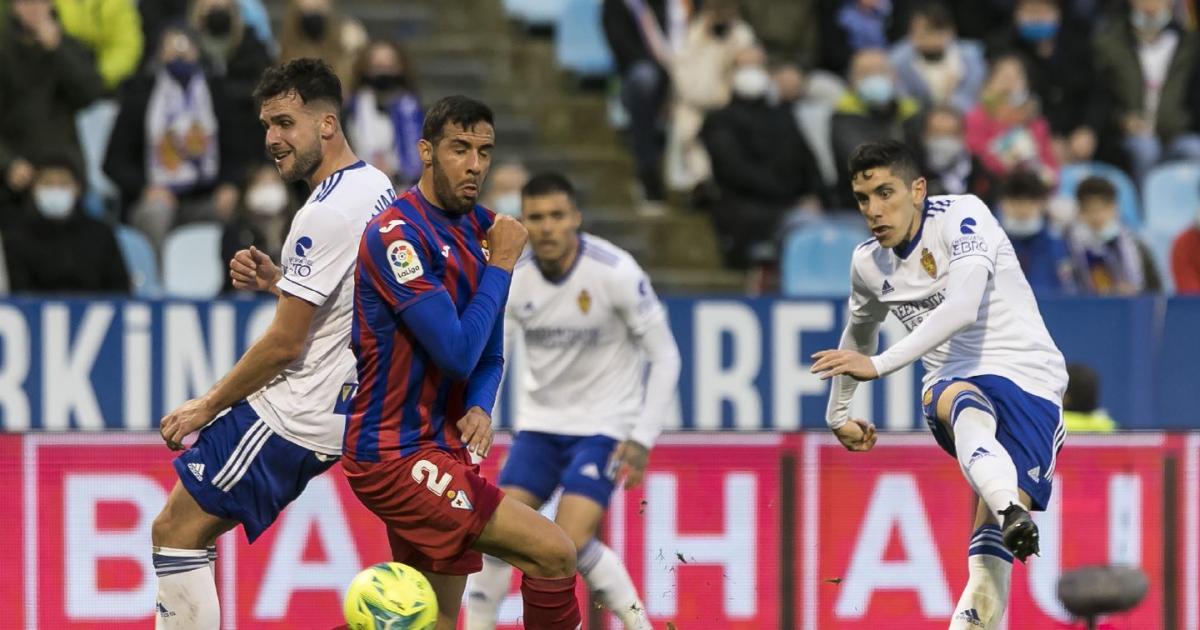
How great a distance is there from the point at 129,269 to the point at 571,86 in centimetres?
400

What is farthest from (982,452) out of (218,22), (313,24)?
(218,22)

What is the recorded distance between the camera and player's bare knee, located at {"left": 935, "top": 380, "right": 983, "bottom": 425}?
745 centimetres

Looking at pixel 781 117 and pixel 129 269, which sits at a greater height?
pixel 781 117

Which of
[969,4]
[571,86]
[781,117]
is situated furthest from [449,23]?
[969,4]

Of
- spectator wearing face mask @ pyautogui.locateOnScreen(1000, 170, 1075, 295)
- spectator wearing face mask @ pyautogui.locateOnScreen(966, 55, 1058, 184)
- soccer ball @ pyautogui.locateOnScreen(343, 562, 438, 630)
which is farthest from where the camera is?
spectator wearing face mask @ pyautogui.locateOnScreen(966, 55, 1058, 184)

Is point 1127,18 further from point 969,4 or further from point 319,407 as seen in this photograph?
point 319,407

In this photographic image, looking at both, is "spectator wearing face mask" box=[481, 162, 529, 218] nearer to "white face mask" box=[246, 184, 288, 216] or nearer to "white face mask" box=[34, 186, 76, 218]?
"white face mask" box=[246, 184, 288, 216]

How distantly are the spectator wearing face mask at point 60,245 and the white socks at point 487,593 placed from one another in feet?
17.7

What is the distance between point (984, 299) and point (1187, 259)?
6735 mm

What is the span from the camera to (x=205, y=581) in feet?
23.5

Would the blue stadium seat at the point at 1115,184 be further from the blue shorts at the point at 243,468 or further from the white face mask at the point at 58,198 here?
the blue shorts at the point at 243,468

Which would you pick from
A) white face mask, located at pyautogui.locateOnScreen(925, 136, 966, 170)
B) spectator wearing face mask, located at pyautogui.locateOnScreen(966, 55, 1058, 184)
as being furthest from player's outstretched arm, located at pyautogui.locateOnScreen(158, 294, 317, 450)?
spectator wearing face mask, located at pyautogui.locateOnScreen(966, 55, 1058, 184)

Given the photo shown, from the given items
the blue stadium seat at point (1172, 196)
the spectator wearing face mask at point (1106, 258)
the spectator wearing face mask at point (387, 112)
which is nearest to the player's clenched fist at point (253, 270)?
the spectator wearing face mask at point (387, 112)

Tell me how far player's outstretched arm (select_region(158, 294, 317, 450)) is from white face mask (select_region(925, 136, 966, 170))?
8.12 meters
